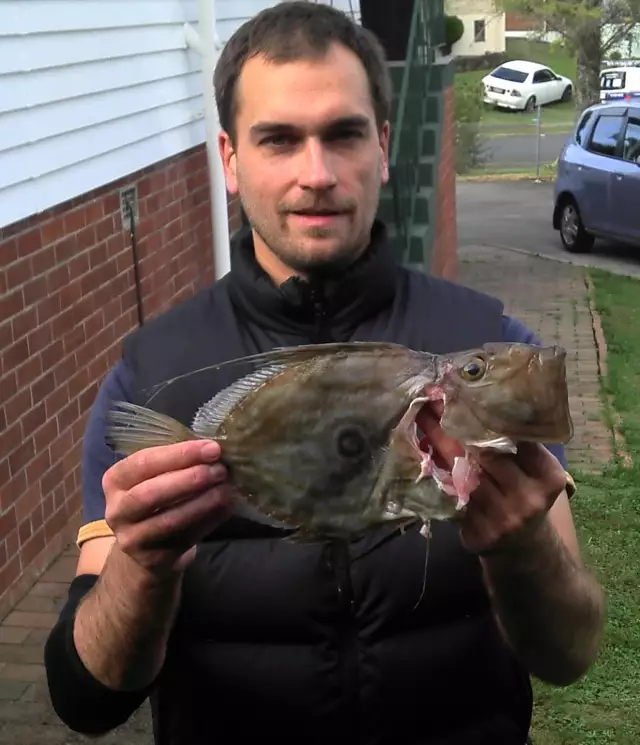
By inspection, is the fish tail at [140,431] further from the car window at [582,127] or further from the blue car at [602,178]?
the car window at [582,127]

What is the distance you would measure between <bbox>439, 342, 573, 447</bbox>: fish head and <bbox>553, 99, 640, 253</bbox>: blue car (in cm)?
1424

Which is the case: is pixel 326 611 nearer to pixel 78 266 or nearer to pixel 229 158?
pixel 229 158

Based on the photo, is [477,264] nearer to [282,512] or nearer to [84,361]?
[84,361]

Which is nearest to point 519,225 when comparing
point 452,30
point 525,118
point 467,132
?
point 452,30

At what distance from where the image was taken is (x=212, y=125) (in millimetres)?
7602

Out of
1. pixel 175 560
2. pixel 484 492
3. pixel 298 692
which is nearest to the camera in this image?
pixel 484 492

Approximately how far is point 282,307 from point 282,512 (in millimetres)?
529

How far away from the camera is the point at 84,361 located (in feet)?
19.5

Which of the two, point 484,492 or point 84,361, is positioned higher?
point 484,492

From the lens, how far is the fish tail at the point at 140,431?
5.88 ft

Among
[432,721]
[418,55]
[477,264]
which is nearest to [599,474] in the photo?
[418,55]

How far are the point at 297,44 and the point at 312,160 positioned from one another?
10.0 inches

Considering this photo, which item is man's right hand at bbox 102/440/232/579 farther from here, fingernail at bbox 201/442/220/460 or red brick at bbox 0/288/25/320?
red brick at bbox 0/288/25/320

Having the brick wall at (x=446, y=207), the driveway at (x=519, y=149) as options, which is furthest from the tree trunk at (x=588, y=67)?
the brick wall at (x=446, y=207)
